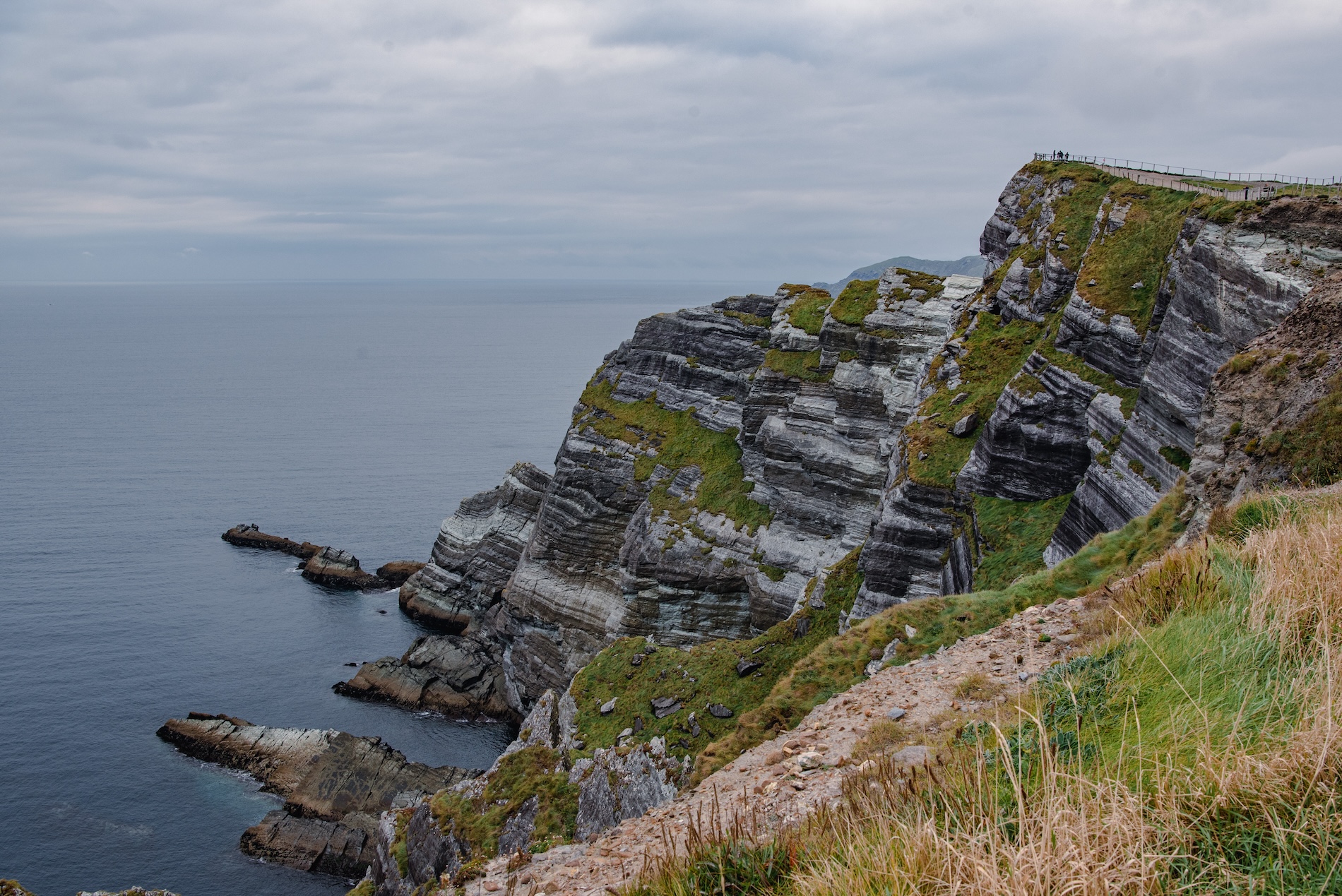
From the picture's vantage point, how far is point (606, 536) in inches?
2389

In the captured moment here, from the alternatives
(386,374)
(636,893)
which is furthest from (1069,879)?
(386,374)

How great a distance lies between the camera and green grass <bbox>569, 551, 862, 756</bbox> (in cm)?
2942

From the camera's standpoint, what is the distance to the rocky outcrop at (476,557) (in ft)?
232

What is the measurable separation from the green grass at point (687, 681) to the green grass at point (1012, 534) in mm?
7551

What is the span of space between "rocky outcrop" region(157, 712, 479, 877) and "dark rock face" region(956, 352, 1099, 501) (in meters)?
31.7

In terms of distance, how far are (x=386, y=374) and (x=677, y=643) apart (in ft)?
533

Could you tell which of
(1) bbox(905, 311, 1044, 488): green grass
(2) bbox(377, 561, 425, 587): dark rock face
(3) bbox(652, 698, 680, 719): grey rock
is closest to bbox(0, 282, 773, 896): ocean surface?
(2) bbox(377, 561, 425, 587): dark rock face

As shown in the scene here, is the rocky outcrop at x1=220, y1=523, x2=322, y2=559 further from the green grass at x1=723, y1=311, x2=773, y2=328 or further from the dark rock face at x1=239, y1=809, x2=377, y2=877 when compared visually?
the green grass at x1=723, y1=311, x2=773, y2=328

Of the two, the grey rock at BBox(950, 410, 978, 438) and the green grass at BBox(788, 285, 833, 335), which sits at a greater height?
the green grass at BBox(788, 285, 833, 335)

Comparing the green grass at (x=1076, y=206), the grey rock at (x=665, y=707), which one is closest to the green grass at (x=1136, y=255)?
the green grass at (x=1076, y=206)

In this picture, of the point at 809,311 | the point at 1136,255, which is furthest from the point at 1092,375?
the point at 809,311

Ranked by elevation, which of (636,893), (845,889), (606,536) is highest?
(845,889)

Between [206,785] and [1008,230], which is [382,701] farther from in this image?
[1008,230]

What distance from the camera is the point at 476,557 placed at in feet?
234
